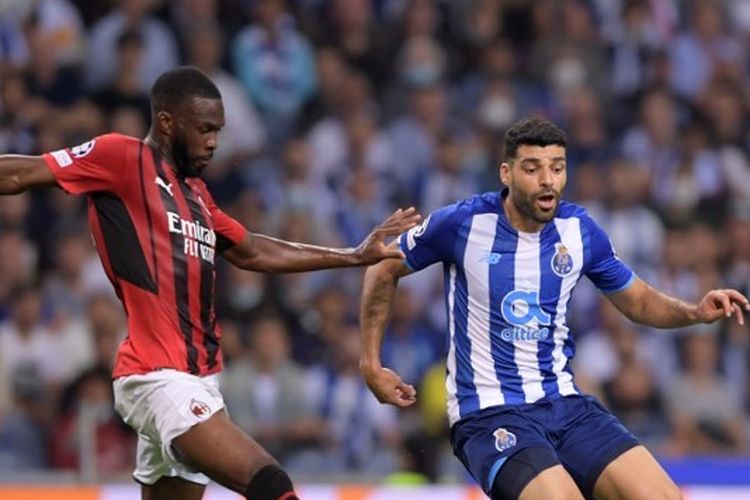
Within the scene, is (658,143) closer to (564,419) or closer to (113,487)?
(113,487)

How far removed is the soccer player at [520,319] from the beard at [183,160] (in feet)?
Result: 3.26

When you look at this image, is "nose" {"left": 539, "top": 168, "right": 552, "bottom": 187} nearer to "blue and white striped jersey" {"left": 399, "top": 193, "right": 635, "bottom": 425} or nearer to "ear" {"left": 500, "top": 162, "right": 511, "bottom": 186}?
"ear" {"left": 500, "top": 162, "right": 511, "bottom": 186}

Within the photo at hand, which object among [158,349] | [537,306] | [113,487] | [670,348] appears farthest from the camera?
[670,348]

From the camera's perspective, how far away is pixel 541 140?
741 cm

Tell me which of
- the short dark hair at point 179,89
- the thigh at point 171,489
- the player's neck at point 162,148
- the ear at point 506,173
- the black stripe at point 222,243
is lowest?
the thigh at point 171,489

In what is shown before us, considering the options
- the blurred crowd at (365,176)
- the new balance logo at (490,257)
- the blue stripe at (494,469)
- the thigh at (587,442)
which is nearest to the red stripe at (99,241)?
the new balance logo at (490,257)

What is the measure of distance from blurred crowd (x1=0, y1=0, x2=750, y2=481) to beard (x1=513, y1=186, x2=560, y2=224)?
4052 millimetres

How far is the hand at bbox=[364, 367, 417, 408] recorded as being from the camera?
7.38m

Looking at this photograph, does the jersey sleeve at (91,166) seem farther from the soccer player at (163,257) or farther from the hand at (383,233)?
the hand at (383,233)

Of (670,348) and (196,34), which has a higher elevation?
(196,34)

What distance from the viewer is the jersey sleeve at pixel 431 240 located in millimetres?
7598

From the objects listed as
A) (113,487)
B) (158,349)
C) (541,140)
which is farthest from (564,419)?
(113,487)

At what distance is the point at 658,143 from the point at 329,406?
158 inches

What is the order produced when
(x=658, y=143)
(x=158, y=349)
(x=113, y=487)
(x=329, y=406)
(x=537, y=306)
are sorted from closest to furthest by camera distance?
(x=158, y=349) < (x=537, y=306) < (x=113, y=487) < (x=329, y=406) < (x=658, y=143)
